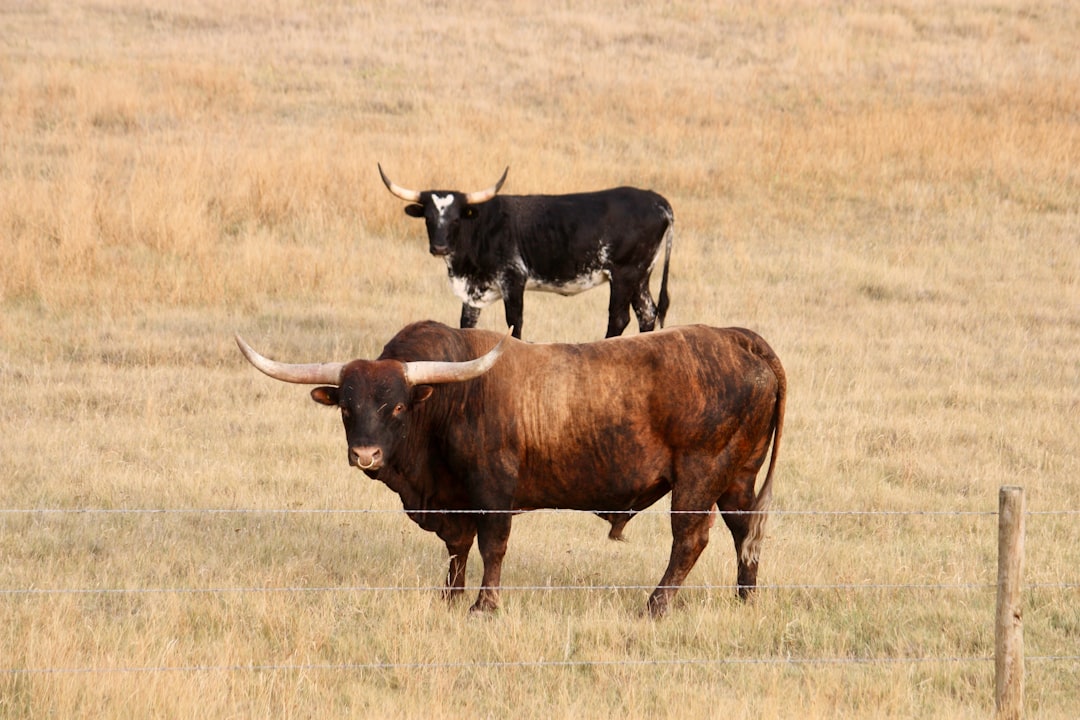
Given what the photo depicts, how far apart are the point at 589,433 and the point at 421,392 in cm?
88

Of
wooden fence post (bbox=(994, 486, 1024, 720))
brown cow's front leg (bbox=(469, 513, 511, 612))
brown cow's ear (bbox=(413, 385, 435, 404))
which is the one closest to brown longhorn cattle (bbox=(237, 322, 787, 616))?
brown cow's front leg (bbox=(469, 513, 511, 612))

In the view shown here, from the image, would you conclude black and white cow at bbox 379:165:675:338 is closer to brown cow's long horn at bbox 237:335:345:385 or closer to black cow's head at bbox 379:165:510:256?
black cow's head at bbox 379:165:510:256

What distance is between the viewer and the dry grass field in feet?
20.3

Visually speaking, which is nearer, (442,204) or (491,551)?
(491,551)

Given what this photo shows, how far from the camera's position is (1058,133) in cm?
2028

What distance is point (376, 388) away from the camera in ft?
21.1

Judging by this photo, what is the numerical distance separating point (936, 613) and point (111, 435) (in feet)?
18.6

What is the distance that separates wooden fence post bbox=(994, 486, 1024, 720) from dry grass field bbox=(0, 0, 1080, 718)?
51 centimetres

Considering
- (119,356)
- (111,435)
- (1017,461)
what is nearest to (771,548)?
(1017,461)

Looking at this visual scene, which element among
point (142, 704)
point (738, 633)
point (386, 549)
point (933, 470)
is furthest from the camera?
point (933, 470)

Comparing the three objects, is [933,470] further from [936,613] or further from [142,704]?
[142,704]

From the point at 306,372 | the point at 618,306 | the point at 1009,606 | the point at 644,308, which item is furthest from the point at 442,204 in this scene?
the point at 1009,606

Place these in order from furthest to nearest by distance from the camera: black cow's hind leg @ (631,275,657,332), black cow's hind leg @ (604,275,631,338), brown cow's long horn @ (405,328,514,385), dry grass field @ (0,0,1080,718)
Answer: black cow's hind leg @ (631,275,657,332)
black cow's hind leg @ (604,275,631,338)
brown cow's long horn @ (405,328,514,385)
dry grass field @ (0,0,1080,718)

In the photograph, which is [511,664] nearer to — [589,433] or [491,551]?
[491,551]
